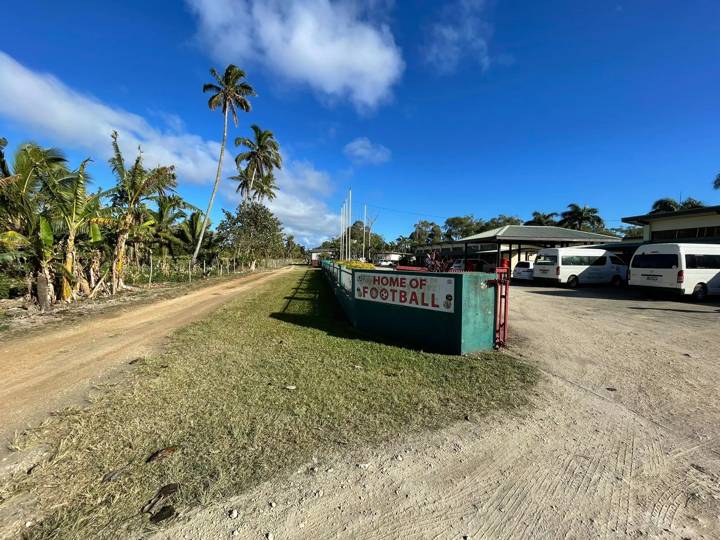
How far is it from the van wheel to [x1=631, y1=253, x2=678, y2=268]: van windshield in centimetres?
121

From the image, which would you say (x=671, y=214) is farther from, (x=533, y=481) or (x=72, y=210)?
(x=72, y=210)

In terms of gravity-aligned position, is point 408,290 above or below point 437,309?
above

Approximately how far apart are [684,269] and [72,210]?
68.3 feet

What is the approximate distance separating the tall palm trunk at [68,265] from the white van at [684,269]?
799 inches

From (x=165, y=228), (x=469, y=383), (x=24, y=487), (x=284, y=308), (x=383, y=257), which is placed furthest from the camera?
(x=383, y=257)

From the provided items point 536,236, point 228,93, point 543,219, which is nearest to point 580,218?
point 543,219

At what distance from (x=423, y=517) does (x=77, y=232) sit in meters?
14.3

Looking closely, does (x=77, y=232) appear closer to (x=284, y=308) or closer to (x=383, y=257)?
(x=284, y=308)

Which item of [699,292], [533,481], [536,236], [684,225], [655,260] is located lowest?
[533,481]

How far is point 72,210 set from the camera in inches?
456

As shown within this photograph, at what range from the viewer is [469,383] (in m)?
4.50

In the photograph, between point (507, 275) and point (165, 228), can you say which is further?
point (165, 228)

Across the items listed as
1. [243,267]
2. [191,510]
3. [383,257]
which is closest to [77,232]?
[191,510]

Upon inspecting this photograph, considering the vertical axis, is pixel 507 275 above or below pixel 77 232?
below
